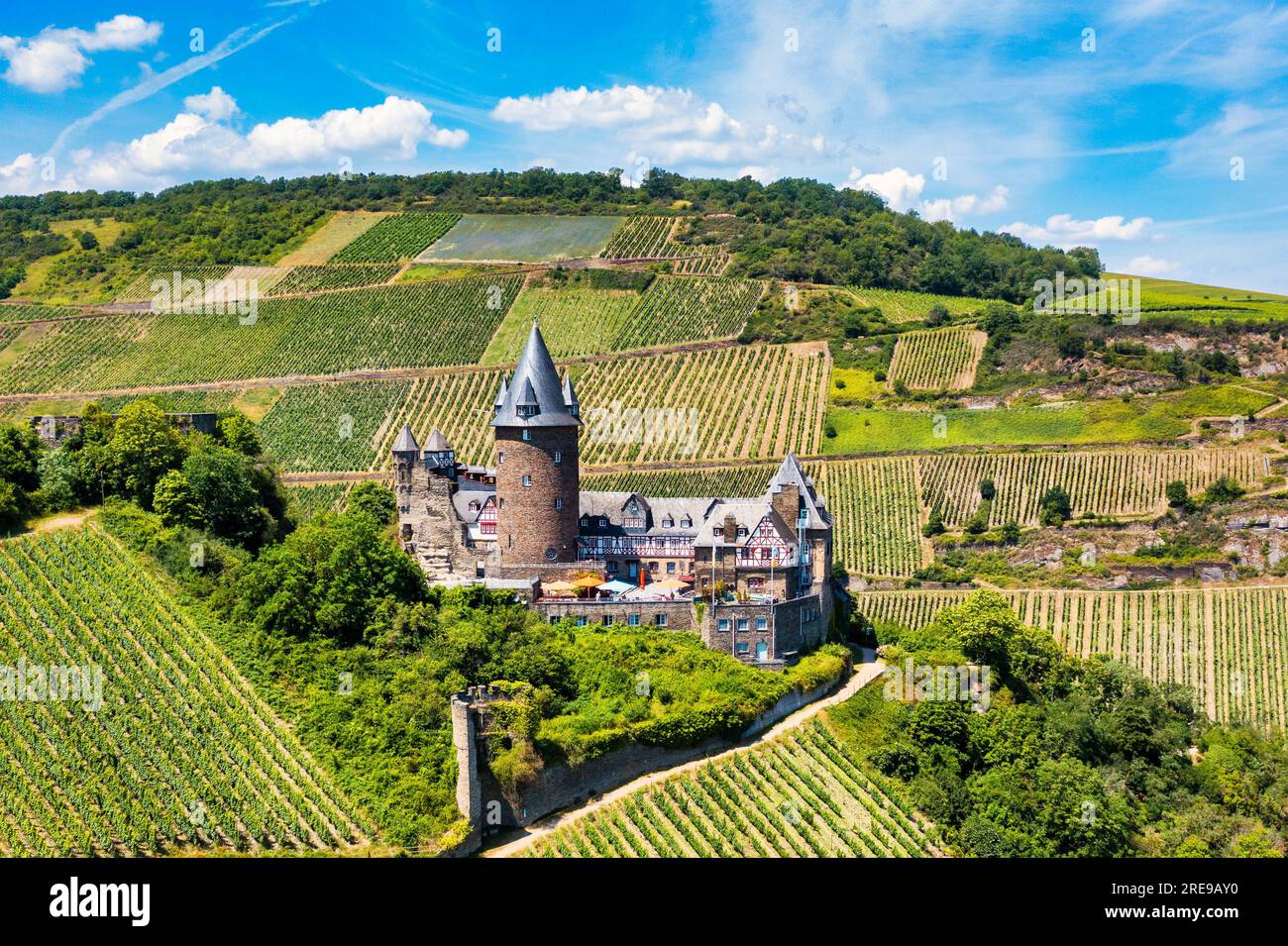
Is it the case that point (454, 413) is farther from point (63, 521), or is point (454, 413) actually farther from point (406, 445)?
point (63, 521)

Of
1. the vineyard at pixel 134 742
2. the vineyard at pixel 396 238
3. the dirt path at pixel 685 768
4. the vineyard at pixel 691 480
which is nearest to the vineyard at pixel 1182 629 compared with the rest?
the vineyard at pixel 691 480

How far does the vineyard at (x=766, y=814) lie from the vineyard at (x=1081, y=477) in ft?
147

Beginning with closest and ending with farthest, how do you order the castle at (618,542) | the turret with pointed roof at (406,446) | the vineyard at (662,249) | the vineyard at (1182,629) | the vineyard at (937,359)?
the castle at (618,542), the turret with pointed roof at (406,446), the vineyard at (1182,629), the vineyard at (937,359), the vineyard at (662,249)

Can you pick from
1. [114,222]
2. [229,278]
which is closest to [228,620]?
[229,278]

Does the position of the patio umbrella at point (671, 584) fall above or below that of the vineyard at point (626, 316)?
below

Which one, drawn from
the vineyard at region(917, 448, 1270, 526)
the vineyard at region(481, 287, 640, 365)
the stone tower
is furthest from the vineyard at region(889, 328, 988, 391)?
the stone tower

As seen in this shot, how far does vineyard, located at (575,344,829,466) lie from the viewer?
9807 cm

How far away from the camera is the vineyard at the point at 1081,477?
87.9 m

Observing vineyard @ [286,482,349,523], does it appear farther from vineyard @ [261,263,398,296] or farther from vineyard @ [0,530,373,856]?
vineyard @ [261,263,398,296]

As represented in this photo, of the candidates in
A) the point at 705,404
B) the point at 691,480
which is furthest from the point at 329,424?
the point at 705,404

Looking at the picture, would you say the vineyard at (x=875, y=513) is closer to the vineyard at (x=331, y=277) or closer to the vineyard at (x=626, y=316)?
the vineyard at (x=626, y=316)

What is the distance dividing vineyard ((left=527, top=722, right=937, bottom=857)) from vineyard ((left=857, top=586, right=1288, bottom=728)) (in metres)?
24.9

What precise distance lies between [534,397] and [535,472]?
10.5 feet

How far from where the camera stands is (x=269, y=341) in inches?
4476
